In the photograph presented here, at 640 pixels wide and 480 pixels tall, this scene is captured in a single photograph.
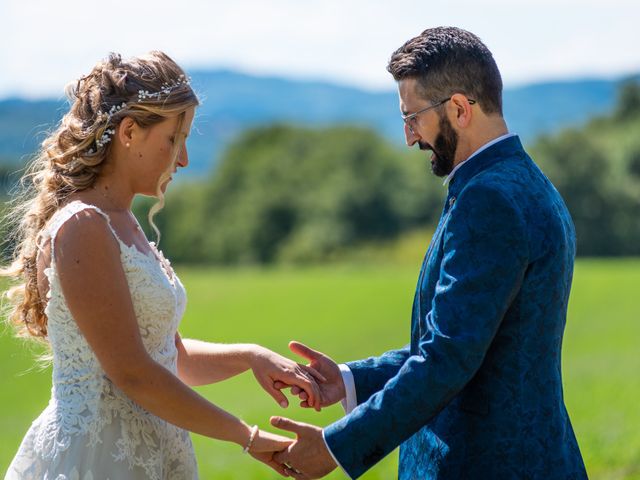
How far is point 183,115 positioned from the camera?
4.16 meters

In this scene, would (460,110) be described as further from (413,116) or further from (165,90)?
(165,90)

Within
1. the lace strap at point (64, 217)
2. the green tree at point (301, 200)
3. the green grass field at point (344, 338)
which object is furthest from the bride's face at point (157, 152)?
the green tree at point (301, 200)

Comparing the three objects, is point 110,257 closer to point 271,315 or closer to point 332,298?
point 271,315

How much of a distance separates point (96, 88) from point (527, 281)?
5.87 ft

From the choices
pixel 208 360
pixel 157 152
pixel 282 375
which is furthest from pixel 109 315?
pixel 282 375

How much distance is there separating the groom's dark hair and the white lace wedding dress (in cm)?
125

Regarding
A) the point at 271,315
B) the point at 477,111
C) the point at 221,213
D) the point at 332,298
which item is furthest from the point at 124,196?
the point at 221,213

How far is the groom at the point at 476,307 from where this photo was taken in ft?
11.7

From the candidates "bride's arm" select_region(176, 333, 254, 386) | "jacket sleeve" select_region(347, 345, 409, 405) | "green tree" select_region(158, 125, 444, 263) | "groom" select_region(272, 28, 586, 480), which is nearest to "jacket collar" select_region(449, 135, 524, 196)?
"groom" select_region(272, 28, 586, 480)

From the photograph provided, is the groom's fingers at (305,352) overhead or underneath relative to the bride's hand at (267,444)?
overhead

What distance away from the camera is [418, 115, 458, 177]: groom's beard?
3855 millimetres

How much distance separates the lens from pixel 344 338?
28312mm

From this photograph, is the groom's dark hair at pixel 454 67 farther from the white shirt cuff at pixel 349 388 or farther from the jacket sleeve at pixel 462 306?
the white shirt cuff at pixel 349 388

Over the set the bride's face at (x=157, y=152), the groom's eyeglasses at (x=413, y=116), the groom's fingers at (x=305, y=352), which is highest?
the groom's eyeglasses at (x=413, y=116)
